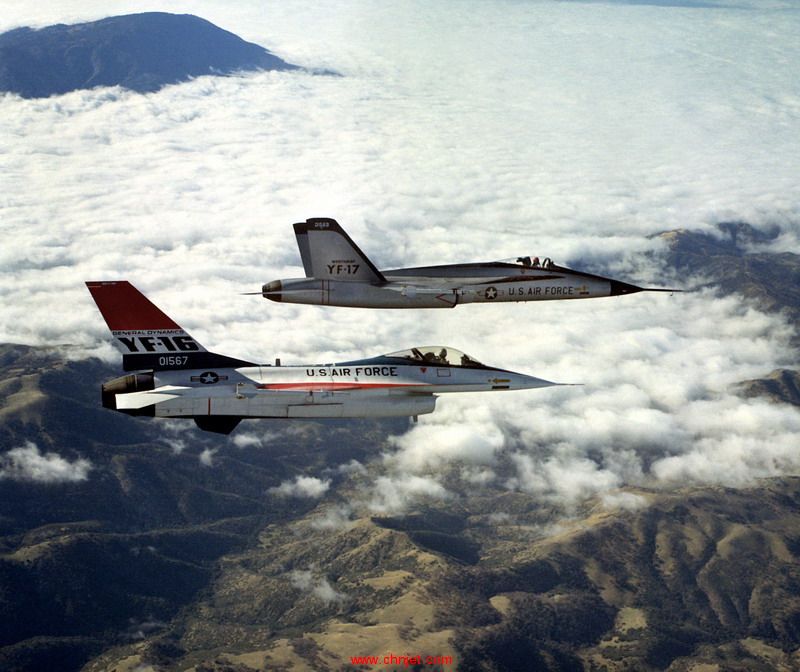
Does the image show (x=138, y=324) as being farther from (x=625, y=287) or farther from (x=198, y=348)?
(x=625, y=287)

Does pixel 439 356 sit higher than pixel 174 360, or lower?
lower

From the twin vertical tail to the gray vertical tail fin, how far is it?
26.7 ft

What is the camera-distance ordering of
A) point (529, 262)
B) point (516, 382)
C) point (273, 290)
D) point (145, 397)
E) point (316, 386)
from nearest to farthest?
point (145, 397) → point (273, 290) → point (316, 386) → point (516, 382) → point (529, 262)

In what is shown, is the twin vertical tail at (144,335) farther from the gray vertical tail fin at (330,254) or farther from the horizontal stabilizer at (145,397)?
the gray vertical tail fin at (330,254)

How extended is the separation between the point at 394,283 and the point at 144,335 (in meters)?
16.4

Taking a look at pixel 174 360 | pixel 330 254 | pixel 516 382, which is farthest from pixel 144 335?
pixel 516 382

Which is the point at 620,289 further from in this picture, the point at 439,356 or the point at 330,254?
the point at 330,254

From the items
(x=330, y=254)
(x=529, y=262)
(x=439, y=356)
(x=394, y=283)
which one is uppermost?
(x=330, y=254)

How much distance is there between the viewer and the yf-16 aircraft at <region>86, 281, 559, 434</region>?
2272 inches

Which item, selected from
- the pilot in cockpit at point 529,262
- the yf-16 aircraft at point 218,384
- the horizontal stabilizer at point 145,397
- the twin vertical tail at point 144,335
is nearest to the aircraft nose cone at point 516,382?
the yf-16 aircraft at point 218,384

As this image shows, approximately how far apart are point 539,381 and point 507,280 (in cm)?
728

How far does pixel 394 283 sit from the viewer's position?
199ft

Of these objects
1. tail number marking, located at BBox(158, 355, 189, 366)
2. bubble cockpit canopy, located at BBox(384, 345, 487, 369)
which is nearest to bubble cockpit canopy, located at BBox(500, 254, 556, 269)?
bubble cockpit canopy, located at BBox(384, 345, 487, 369)

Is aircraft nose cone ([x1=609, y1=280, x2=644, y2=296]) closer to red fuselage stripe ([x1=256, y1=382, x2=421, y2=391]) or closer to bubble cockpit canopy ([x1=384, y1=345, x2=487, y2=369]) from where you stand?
bubble cockpit canopy ([x1=384, y1=345, x2=487, y2=369])
